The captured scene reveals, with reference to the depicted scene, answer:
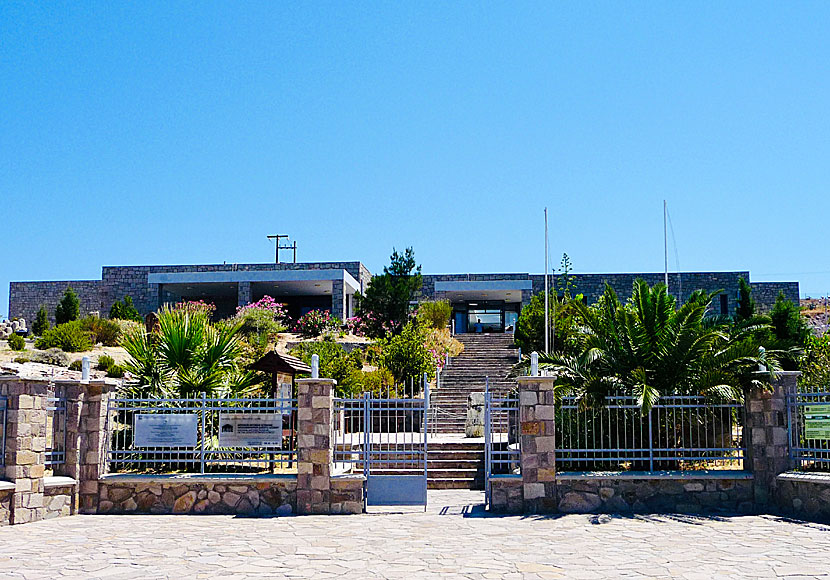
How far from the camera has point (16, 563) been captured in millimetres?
8078

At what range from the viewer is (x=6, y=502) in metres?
10.5

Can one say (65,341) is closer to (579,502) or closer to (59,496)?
(59,496)

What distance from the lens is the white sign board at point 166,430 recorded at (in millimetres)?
12102

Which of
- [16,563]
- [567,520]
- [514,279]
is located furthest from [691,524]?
[514,279]

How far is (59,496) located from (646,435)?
9.27m

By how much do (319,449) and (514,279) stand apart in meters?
27.9

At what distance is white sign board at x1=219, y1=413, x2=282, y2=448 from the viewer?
12.0 metres

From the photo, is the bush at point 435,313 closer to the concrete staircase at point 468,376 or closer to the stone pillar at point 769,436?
the concrete staircase at point 468,376

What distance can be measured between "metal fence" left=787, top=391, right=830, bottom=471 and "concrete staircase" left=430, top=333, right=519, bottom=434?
29.3 ft

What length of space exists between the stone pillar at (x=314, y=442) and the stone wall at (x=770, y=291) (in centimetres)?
3284

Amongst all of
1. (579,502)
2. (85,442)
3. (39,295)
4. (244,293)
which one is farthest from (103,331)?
(579,502)

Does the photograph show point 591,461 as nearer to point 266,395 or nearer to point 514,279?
point 266,395

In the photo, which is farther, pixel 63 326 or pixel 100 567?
pixel 63 326

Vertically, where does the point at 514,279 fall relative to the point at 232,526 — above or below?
above
